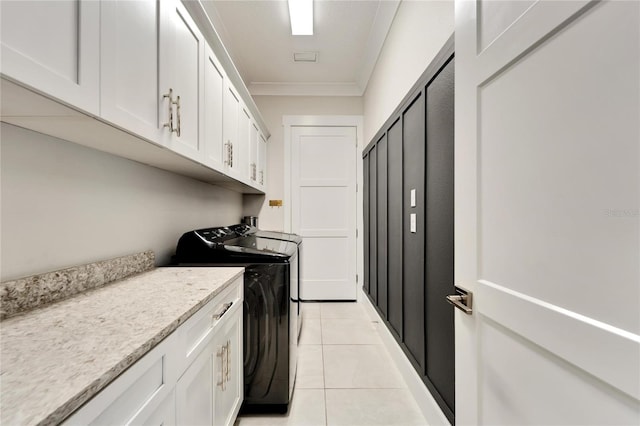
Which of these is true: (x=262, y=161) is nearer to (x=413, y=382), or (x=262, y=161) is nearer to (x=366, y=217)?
(x=366, y=217)

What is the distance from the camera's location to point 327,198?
142 inches

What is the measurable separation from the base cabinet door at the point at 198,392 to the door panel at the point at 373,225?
2.03m

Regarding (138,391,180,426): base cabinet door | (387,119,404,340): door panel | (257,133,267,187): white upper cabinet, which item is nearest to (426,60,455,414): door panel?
(387,119,404,340): door panel

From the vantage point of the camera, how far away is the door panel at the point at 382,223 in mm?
2428

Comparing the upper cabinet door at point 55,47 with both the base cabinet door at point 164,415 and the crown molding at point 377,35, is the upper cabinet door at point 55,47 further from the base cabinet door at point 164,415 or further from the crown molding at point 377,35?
the crown molding at point 377,35

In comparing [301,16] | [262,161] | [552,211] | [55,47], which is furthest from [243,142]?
[552,211]

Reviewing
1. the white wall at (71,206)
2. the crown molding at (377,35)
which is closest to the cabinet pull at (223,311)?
the white wall at (71,206)

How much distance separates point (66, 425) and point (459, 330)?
1015 millimetres

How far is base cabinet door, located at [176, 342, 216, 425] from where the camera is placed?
822 millimetres

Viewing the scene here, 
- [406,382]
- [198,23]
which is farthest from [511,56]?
[406,382]

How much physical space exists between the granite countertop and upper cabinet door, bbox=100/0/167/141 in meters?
0.60

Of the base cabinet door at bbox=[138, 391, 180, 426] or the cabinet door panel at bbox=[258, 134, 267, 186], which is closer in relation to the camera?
the base cabinet door at bbox=[138, 391, 180, 426]

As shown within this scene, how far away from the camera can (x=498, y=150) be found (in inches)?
27.6

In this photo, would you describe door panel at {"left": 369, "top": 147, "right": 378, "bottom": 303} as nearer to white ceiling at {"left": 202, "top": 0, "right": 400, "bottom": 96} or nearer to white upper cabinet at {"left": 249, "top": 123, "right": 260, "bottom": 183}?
white ceiling at {"left": 202, "top": 0, "right": 400, "bottom": 96}
